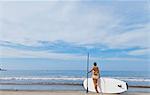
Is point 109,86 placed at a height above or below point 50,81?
below

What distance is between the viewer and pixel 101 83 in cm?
1073

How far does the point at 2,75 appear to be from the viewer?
22578 millimetres

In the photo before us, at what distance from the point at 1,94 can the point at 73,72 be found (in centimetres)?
1805

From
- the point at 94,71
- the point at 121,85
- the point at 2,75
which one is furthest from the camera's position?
the point at 2,75

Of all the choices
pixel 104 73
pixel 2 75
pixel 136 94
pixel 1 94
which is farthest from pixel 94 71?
pixel 104 73

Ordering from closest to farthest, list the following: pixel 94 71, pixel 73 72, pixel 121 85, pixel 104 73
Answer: pixel 94 71 → pixel 121 85 → pixel 73 72 → pixel 104 73

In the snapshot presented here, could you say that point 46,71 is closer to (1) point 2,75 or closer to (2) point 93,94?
(1) point 2,75

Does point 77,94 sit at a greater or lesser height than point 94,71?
lesser

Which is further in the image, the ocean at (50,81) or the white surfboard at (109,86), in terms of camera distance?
the ocean at (50,81)

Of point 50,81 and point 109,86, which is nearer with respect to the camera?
point 109,86

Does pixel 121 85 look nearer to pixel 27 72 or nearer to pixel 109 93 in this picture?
pixel 109 93

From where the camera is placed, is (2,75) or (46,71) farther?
(46,71)

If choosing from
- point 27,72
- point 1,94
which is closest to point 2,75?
point 27,72

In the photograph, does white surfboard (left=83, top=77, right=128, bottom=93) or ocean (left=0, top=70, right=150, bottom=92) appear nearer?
white surfboard (left=83, top=77, right=128, bottom=93)
